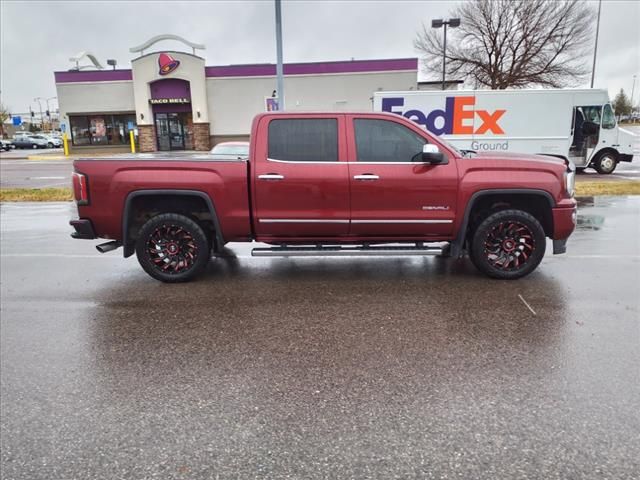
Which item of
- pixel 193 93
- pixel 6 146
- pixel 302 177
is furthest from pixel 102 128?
pixel 302 177

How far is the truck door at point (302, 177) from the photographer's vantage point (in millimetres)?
5492

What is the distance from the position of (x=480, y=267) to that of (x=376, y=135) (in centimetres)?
197

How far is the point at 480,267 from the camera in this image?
18.8ft

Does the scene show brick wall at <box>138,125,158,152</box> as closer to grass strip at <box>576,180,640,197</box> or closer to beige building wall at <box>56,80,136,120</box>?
beige building wall at <box>56,80,136,120</box>

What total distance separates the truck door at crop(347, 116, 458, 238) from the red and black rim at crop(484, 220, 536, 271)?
55 centimetres

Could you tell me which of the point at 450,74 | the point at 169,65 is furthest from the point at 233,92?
the point at 450,74

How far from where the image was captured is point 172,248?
5.82 meters

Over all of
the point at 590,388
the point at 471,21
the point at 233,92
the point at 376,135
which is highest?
the point at 471,21

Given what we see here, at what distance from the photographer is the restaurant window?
36688 mm

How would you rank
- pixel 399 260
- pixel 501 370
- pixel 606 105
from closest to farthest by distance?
pixel 501 370, pixel 399 260, pixel 606 105

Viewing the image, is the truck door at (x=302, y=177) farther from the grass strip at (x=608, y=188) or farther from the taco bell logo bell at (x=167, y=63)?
the taco bell logo bell at (x=167, y=63)

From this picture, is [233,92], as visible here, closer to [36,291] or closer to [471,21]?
[471,21]

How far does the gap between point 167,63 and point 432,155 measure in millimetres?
32197

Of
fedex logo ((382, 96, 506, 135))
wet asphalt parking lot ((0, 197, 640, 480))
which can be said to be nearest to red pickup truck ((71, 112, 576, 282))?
wet asphalt parking lot ((0, 197, 640, 480))
